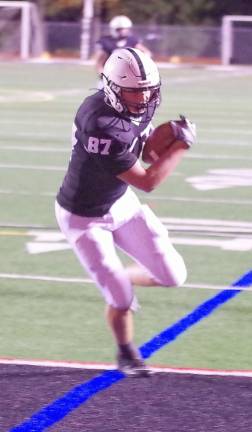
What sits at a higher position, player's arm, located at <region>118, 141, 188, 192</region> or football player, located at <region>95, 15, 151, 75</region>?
player's arm, located at <region>118, 141, 188, 192</region>

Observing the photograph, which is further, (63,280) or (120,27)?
(120,27)

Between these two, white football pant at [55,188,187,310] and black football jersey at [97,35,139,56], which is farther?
black football jersey at [97,35,139,56]

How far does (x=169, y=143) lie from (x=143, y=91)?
0.33 meters

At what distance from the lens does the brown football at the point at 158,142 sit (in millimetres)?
5883

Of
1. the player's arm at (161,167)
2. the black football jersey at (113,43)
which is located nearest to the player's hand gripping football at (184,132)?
the player's arm at (161,167)

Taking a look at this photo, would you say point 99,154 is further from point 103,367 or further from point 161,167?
point 103,367

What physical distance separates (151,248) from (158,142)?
557mm

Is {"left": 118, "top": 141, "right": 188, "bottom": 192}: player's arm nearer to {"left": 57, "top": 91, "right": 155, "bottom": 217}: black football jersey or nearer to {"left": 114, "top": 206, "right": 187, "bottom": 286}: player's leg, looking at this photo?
{"left": 57, "top": 91, "right": 155, "bottom": 217}: black football jersey

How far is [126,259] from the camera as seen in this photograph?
8.85 metres

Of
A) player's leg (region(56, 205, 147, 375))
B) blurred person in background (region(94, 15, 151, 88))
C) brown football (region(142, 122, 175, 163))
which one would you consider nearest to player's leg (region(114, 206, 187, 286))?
player's leg (region(56, 205, 147, 375))

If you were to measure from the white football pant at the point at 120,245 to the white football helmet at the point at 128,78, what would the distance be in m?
0.59

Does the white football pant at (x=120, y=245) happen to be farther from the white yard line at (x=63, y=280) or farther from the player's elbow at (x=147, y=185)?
the white yard line at (x=63, y=280)

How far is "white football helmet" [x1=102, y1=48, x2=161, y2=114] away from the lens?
5.70m

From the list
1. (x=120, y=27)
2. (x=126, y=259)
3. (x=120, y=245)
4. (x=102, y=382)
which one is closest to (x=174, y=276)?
(x=120, y=245)
